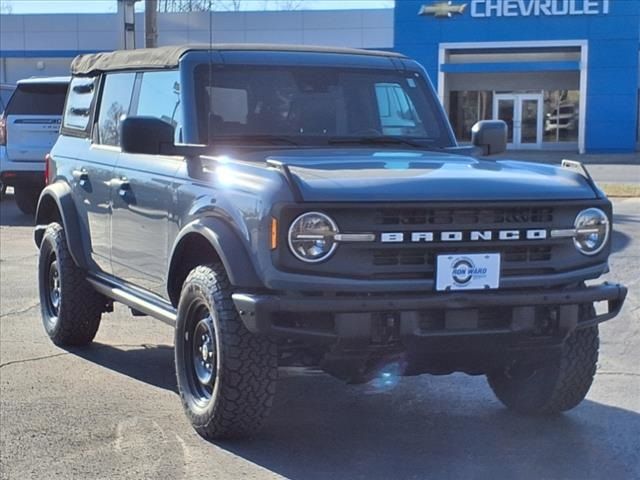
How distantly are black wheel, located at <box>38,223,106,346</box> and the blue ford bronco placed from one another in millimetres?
564

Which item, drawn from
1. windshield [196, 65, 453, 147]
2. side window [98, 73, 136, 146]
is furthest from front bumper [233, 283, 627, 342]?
side window [98, 73, 136, 146]

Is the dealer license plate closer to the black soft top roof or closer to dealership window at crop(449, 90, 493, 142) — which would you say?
the black soft top roof

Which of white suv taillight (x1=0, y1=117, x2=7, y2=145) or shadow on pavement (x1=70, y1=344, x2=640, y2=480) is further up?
white suv taillight (x1=0, y1=117, x2=7, y2=145)

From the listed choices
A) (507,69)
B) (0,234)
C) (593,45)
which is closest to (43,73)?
(507,69)

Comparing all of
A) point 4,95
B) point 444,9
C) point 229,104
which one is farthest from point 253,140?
point 444,9

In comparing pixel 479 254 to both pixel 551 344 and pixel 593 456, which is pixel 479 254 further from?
pixel 593 456

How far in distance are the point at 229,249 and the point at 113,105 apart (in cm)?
251

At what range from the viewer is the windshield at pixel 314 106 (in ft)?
17.9

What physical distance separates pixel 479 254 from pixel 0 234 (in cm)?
1018

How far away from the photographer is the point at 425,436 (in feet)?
16.5

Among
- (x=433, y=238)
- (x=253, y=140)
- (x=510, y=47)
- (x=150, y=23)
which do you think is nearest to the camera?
(x=433, y=238)

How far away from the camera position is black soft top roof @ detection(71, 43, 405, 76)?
224 inches

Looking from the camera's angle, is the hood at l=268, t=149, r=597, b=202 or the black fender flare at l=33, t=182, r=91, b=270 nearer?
the hood at l=268, t=149, r=597, b=202

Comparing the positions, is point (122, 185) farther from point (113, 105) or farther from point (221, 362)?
point (221, 362)
